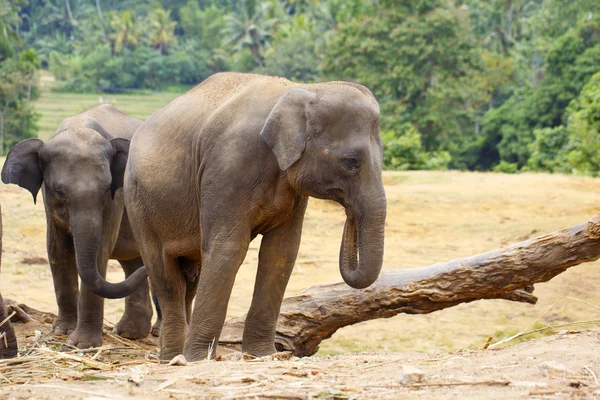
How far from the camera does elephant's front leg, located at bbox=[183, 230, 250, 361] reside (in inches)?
195

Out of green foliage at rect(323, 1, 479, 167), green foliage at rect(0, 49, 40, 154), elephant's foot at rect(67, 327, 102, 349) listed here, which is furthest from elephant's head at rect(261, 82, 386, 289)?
green foliage at rect(0, 49, 40, 154)

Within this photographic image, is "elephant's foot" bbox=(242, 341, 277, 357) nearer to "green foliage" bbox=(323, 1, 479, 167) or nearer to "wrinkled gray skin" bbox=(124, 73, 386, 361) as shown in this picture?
"wrinkled gray skin" bbox=(124, 73, 386, 361)

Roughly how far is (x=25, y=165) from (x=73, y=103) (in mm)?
41388

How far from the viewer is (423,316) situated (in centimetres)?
991

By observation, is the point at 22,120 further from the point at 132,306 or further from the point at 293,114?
the point at 293,114

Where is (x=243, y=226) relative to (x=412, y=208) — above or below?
above

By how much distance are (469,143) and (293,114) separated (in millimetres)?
32004

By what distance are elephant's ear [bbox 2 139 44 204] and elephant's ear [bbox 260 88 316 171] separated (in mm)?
2490

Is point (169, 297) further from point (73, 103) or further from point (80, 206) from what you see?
point (73, 103)

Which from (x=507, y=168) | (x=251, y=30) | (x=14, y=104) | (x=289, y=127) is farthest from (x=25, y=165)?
(x=251, y=30)

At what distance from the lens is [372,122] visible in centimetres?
471

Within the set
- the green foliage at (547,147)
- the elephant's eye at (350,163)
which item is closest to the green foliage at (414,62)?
the green foliage at (547,147)

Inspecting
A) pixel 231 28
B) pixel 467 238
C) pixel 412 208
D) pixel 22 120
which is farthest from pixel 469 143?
pixel 231 28

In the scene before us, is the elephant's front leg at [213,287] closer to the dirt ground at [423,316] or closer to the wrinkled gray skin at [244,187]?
the wrinkled gray skin at [244,187]
